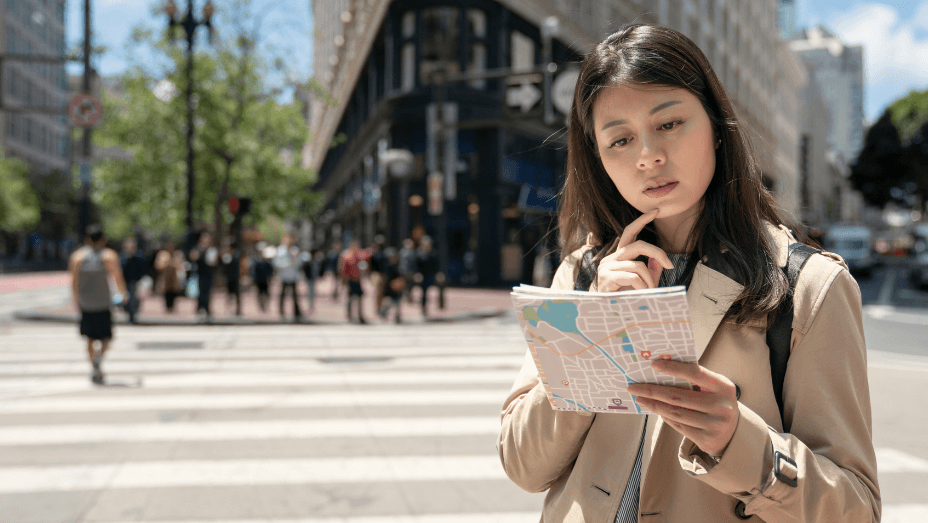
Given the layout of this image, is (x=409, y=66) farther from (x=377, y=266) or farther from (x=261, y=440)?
(x=261, y=440)

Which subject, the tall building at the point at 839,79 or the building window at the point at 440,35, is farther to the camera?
the tall building at the point at 839,79

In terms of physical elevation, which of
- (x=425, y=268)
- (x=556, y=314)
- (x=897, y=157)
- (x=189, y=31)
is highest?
(x=897, y=157)

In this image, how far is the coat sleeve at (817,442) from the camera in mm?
1130

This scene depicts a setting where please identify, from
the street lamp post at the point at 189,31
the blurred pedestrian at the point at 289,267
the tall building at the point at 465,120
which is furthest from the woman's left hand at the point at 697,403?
the tall building at the point at 465,120

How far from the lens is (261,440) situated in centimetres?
559

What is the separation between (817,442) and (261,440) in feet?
16.7

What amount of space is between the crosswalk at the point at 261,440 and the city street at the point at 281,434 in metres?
0.02

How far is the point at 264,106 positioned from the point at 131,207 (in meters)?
7.00

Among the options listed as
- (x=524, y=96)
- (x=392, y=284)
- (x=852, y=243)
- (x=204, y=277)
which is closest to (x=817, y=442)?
(x=524, y=96)

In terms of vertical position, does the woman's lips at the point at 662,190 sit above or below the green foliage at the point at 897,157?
below

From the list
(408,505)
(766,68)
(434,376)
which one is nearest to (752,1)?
(766,68)

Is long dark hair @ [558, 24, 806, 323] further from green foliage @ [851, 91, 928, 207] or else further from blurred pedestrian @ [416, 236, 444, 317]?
green foliage @ [851, 91, 928, 207]

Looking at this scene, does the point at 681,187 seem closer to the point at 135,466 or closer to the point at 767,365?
the point at 767,365

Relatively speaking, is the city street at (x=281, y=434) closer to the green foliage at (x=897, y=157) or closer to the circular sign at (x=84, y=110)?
the circular sign at (x=84, y=110)
